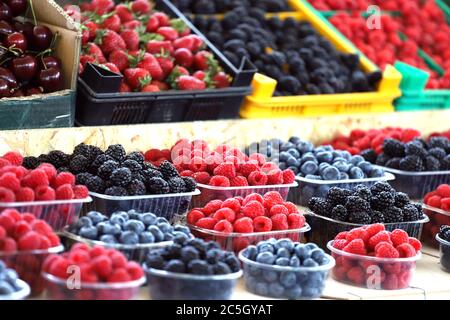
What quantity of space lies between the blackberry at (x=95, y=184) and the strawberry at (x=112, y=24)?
4.15ft

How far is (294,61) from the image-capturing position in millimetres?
4465

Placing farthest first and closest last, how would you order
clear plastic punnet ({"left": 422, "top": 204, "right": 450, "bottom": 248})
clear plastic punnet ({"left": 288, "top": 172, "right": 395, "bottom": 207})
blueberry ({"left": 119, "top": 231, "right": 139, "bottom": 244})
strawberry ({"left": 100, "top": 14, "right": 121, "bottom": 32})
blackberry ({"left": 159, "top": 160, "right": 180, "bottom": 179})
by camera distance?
strawberry ({"left": 100, "top": 14, "right": 121, "bottom": 32}) < clear plastic punnet ({"left": 288, "top": 172, "right": 395, "bottom": 207}) < clear plastic punnet ({"left": 422, "top": 204, "right": 450, "bottom": 248}) < blackberry ({"left": 159, "top": 160, "right": 180, "bottom": 179}) < blueberry ({"left": 119, "top": 231, "right": 139, "bottom": 244})

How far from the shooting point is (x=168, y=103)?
12.5 feet

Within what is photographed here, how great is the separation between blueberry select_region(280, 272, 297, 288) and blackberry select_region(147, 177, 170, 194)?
0.59 meters

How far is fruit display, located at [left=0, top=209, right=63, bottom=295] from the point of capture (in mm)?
2355

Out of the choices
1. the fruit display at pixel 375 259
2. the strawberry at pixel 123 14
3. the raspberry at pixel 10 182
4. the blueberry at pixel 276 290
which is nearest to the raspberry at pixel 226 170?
the fruit display at pixel 375 259

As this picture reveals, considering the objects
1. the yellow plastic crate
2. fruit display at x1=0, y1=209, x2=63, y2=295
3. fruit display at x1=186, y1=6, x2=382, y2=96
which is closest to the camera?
fruit display at x1=0, y1=209, x2=63, y2=295

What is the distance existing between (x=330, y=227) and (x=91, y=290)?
1110mm

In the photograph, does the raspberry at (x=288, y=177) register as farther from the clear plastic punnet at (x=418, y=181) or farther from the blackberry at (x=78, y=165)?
the blackberry at (x=78, y=165)

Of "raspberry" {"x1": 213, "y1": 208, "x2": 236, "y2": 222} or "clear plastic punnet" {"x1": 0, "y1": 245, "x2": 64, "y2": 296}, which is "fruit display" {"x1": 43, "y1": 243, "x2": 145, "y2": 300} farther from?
"raspberry" {"x1": 213, "y1": 208, "x2": 236, "y2": 222}

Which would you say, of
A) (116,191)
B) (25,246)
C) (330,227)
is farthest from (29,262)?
(330,227)

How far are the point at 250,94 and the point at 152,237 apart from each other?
1.66 m

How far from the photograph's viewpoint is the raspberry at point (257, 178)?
3.25 m

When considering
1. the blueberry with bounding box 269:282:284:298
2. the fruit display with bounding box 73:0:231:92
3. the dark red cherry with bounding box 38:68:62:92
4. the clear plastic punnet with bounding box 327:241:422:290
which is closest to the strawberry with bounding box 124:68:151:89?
the fruit display with bounding box 73:0:231:92
